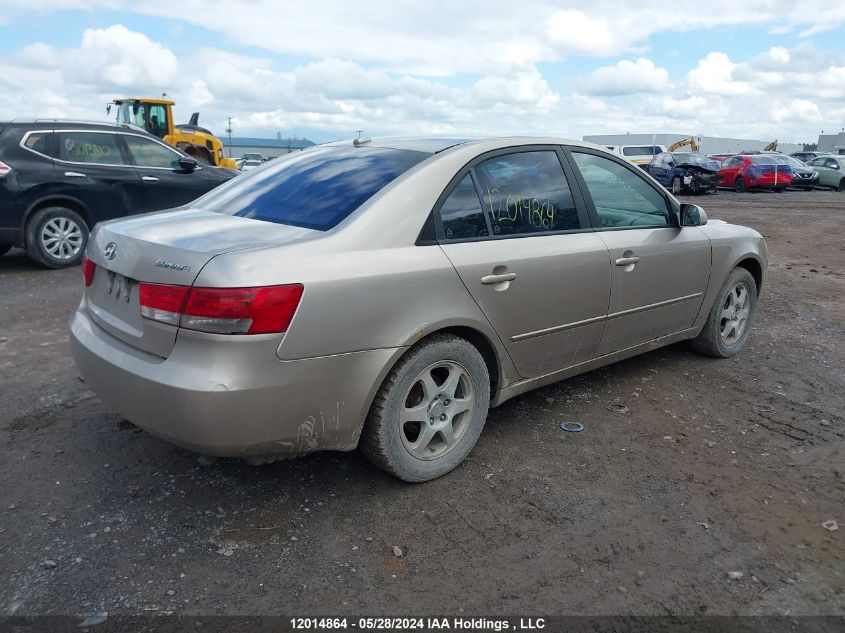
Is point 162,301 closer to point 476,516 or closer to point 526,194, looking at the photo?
point 476,516

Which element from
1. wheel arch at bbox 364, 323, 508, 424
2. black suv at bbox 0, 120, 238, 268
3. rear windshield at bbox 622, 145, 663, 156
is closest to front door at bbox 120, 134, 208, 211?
black suv at bbox 0, 120, 238, 268

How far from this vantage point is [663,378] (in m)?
4.84

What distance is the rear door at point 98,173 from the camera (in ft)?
27.5

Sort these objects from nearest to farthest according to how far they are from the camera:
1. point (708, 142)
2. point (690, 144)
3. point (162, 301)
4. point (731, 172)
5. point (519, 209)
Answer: point (162, 301)
point (519, 209)
point (731, 172)
point (690, 144)
point (708, 142)

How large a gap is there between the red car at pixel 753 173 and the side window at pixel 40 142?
2368 cm

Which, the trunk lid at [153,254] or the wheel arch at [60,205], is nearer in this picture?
the trunk lid at [153,254]

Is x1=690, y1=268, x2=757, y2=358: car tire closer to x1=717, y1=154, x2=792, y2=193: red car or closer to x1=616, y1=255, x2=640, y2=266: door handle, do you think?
x1=616, y1=255, x2=640, y2=266: door handle

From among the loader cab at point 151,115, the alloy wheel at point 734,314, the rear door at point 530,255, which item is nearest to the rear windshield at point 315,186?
the rear door at point 530,255

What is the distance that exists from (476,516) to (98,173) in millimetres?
7473

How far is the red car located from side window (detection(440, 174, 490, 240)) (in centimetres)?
2534

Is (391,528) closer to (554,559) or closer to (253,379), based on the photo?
(554,559)

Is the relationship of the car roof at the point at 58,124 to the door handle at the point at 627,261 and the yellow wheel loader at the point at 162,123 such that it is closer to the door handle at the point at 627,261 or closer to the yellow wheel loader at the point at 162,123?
the door handle at the point at 627,261

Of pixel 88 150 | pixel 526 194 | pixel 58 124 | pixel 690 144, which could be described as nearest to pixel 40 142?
pixel 58 124

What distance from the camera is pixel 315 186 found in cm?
345
